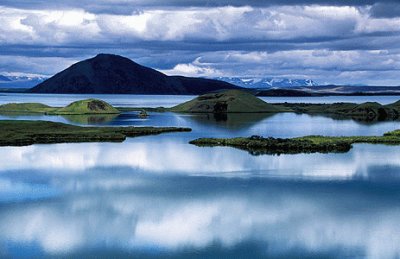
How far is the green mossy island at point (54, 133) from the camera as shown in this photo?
83.3 m

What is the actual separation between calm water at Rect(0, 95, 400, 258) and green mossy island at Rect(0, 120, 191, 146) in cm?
1086

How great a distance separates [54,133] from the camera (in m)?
87.6

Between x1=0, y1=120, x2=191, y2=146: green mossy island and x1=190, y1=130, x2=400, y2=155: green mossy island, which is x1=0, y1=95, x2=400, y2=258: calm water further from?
x1=0, y1=120, x2=191, y2=146: green mossy island

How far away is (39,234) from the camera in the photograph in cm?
3550

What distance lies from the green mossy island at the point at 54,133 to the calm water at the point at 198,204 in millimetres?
10858

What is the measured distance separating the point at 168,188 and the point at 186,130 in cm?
5419

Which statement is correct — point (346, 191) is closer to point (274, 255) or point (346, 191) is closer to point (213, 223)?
point (213, 223)

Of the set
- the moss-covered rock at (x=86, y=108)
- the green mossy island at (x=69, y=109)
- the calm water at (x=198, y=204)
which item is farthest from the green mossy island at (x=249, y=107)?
the calm water at (x=198, y=204)

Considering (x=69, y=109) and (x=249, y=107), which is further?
(x=249, y=107)

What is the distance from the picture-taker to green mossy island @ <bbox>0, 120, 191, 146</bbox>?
83287 millimetres

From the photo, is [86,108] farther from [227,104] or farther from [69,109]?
[227,104]

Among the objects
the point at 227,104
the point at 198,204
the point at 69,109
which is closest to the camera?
the point at 198,204

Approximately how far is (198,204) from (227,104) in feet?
444

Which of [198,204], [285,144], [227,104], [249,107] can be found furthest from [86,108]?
[198,204]
